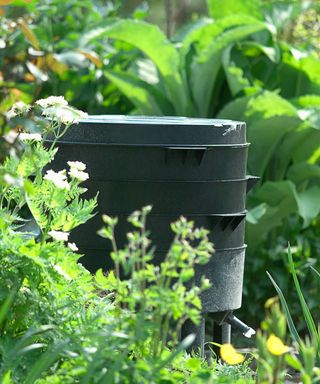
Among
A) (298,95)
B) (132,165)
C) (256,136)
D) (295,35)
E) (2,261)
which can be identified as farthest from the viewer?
(295,35)

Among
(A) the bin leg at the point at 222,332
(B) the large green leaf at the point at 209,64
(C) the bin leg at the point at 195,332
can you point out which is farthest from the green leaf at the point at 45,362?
(B) the large green leaf at the point at 209,64

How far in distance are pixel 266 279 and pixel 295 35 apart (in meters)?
3.04

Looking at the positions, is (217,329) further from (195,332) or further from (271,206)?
(271,206)

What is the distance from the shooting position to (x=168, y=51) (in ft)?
19.5

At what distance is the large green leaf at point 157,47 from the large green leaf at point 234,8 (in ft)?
2.19

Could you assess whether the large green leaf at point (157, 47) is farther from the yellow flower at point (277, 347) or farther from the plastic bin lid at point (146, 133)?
the yellow flower at point (277, 347)

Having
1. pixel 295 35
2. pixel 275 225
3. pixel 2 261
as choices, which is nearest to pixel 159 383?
pixel 2 261

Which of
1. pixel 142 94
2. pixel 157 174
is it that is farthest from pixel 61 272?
pixel 142 94

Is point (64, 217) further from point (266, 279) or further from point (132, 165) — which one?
point (266, 279)

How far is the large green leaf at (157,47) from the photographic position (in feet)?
18.6

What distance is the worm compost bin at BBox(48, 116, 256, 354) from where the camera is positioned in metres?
3.42

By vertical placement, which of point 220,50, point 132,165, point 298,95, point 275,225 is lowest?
point 275,225

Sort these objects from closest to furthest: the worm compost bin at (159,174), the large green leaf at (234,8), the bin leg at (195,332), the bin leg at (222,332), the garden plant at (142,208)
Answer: the garden plant at (142,208), the worm compost bin at (159,174), the bin leg at (195,332), the bin leg at (222,332), the large green leaf at (234,8)

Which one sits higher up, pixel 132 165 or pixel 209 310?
pixel 132 165
